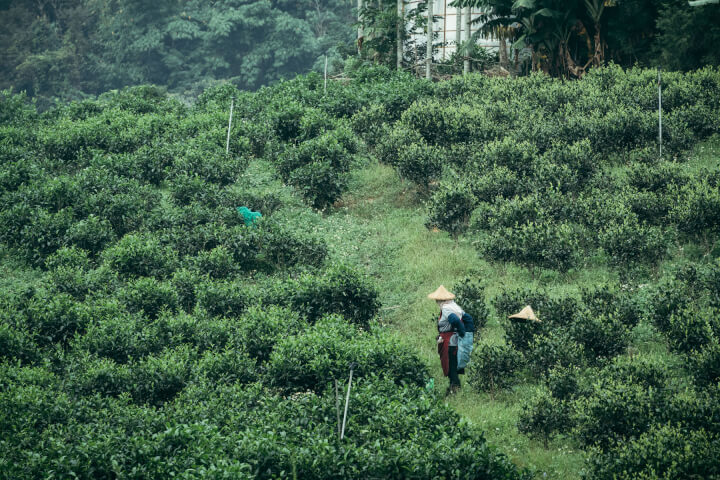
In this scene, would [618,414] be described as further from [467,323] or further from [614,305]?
[614,305]

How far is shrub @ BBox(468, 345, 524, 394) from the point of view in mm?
11547

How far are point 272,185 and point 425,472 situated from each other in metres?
15.5

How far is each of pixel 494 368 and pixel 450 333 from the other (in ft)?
3.77

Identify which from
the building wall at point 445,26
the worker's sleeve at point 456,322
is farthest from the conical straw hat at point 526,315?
the building wall at point 445,26

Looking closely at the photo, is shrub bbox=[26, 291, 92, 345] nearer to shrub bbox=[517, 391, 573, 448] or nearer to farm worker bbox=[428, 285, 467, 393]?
farm worker bbox=[428, 285, 467, 393]

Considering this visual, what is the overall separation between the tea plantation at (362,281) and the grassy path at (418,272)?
0.30 ft

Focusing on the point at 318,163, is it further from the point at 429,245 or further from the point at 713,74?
the point at 713,74

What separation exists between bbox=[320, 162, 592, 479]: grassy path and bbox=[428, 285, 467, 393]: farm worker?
16.4 inches

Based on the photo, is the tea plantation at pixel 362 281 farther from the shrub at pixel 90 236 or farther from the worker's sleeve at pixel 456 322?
the worker's sleeve at pixel 456 322

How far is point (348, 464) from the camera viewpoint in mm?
7926

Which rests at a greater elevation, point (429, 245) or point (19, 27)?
point (19, 27)

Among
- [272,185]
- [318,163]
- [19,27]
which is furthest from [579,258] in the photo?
[19,27]

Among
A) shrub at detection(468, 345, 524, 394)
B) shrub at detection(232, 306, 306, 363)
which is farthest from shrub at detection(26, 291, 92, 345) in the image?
shrub at detection(468, 345, 524, 394)

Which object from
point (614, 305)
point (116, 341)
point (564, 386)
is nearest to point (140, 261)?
point (116, 341)
